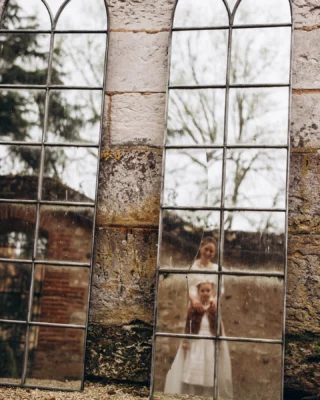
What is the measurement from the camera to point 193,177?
363cm

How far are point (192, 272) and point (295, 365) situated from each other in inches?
31.4

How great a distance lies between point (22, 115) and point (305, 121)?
1815 mm

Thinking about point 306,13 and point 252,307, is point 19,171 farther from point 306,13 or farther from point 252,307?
point 306,13

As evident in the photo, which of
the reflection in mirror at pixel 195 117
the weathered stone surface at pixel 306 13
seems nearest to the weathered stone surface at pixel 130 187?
the reflection in mirror at pixel 195 117

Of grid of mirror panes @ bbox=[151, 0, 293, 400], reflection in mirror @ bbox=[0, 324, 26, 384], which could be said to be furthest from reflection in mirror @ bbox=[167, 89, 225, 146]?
reflection in mirror @ bbox=[0, 324, 26, 384]

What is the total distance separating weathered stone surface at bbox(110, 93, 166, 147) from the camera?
3777mm

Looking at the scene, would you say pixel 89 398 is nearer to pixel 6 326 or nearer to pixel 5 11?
pixel 6 326

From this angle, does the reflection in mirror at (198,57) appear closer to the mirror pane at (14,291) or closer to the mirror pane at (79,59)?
the mirror pane at (79,59)

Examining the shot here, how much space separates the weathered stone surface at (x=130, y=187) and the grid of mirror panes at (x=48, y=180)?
0.09m

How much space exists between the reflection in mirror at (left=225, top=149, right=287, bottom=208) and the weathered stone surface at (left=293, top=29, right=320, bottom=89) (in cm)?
49

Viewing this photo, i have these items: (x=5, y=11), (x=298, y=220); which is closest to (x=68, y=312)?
(x=298, y=220)

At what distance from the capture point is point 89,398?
3465 mm

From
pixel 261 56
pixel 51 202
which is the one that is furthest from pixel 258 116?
pixel 51 202

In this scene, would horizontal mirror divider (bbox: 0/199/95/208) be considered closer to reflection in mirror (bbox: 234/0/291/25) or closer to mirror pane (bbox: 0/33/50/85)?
mirror pane (bbox: 0/33/50/85)
